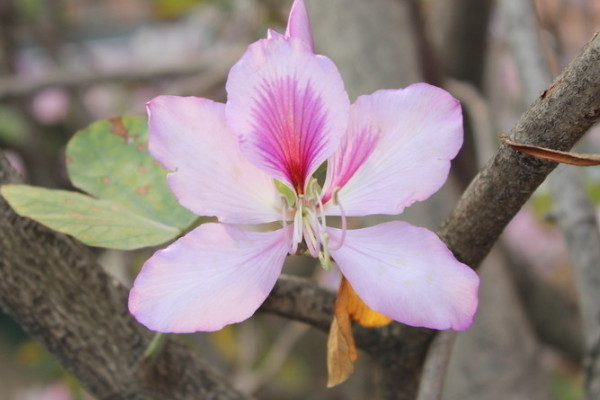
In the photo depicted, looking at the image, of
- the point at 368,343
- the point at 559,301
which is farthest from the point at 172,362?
the point at 559,301

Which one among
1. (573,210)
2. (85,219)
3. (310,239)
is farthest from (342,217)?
(573,210)

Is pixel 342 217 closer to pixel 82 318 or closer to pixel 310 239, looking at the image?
pixel 310 239

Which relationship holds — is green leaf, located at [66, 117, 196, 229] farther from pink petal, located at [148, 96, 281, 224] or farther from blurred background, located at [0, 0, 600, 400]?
blurred background, located at [0, 0, 600, 400]

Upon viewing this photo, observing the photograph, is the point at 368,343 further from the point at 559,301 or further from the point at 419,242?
the point at 559,301

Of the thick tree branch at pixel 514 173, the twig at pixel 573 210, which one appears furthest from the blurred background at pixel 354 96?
the thick tree branch at pixel 514 173

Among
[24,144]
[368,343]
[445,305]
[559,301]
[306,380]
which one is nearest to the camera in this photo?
[445,305]

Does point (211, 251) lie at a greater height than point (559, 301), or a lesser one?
greater
